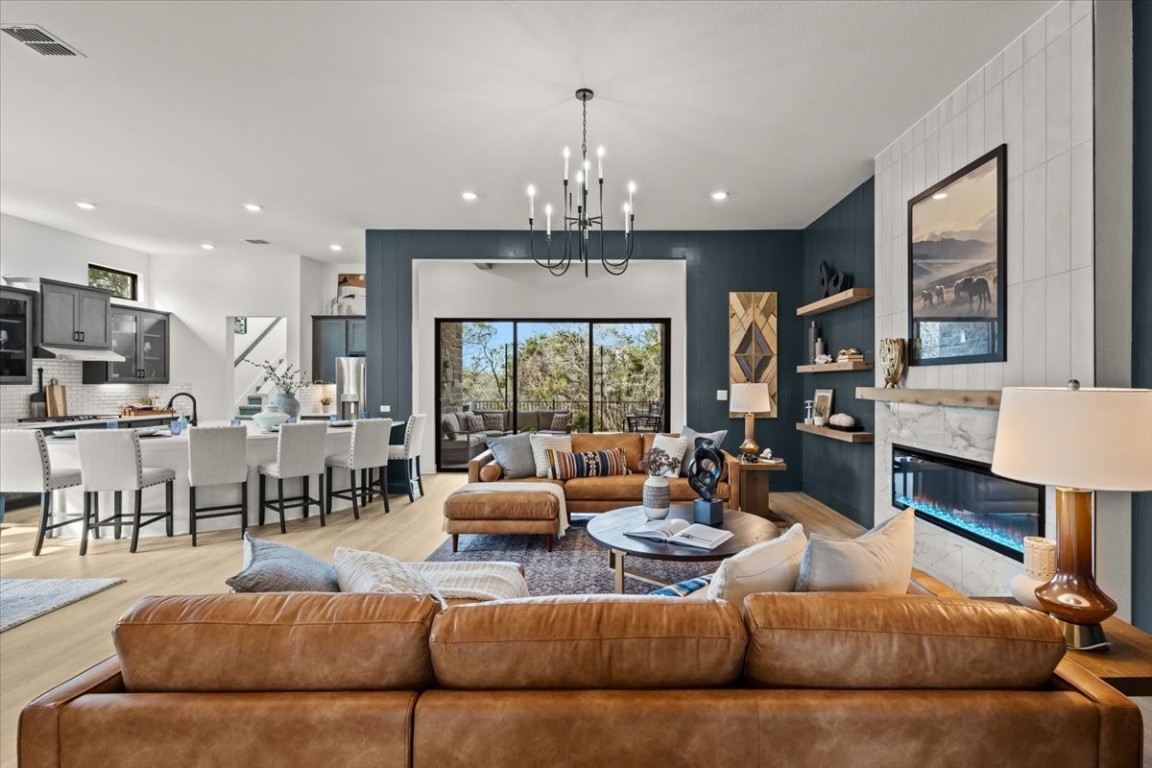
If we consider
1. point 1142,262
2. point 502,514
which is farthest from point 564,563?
point 1142,262

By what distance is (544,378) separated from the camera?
25.5 ft

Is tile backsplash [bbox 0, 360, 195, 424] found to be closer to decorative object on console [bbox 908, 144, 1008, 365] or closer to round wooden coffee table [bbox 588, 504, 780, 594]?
round wooden coffee table [bbox 588, 504, 780, 594]

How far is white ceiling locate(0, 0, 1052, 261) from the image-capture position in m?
2.62

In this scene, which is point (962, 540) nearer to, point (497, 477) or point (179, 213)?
point (497, 477)

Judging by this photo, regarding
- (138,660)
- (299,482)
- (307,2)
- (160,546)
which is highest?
(307,2)

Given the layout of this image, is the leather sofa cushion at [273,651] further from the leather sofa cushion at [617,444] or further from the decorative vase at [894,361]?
the leather sofa cushion at [617,444]

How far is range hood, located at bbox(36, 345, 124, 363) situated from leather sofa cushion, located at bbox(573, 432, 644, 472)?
5.60m

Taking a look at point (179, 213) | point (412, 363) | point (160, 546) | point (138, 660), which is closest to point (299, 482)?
point (160, 546)

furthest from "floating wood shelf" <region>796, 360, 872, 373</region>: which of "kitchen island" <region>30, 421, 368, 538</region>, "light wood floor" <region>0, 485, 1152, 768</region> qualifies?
"kitchen island" <region>30, 421, 368, 538</region>

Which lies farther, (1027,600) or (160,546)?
(160,546)

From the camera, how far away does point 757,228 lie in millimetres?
6297

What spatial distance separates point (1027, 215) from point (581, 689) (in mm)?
3049

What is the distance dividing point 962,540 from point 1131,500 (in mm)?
962

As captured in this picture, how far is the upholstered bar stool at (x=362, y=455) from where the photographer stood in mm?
5164
